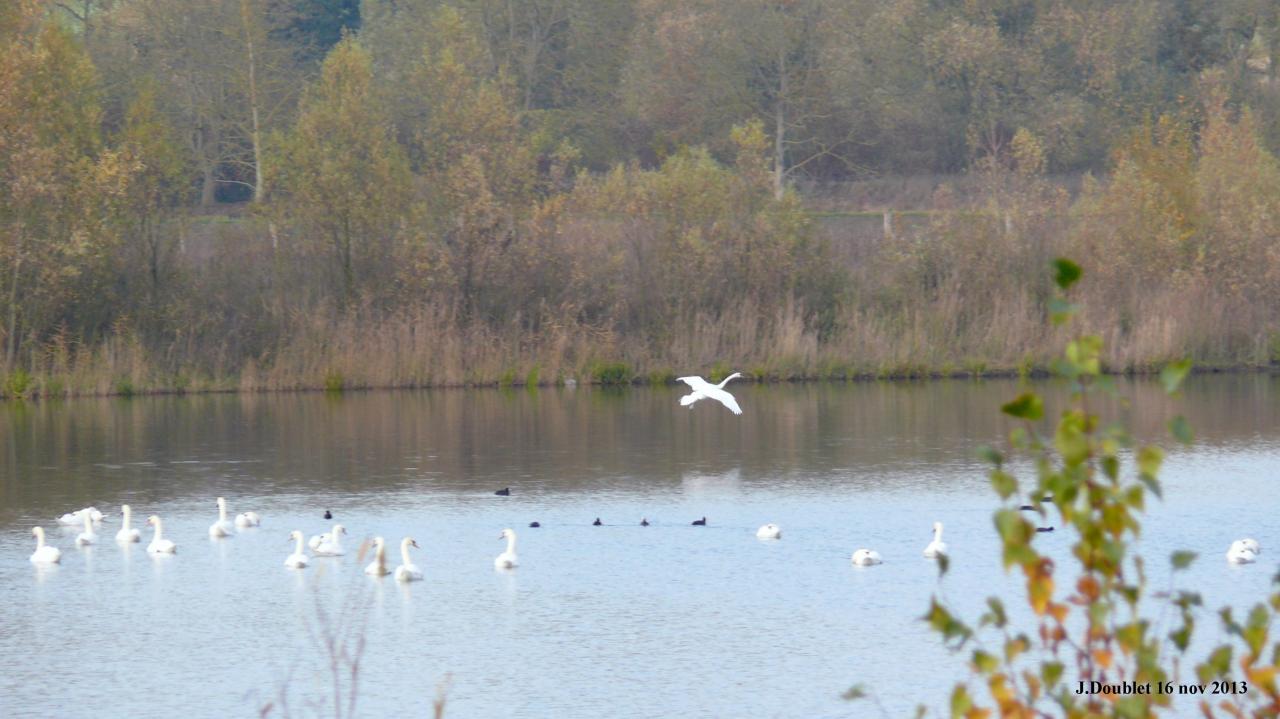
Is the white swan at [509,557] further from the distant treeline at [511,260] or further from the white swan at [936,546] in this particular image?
the distant treeline at [511,260]

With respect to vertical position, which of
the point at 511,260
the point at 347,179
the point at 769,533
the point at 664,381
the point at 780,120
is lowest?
the point at 769,533

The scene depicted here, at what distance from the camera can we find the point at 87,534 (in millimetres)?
14492

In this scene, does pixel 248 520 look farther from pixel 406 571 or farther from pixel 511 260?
pixel 511 260

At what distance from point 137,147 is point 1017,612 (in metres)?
21.1

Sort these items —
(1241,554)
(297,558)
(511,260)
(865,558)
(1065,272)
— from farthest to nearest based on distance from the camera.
Answer: (511,260) → (297,558) → (865,558) → (1241,554) → (1065,272)

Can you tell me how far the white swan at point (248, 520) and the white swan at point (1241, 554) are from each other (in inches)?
317

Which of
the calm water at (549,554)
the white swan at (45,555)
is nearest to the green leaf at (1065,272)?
the calm water at (549,554)

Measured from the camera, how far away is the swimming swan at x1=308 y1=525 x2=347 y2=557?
44.9 ft

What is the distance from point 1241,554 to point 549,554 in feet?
17.1

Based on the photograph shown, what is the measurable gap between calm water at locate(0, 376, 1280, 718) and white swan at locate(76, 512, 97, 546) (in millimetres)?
130

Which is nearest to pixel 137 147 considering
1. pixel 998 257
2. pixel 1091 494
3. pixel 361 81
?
pixel 361 81

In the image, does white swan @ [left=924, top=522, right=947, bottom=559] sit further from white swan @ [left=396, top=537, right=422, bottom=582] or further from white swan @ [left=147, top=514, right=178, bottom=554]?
white swan @ [left=147, top=514, right=178, bottom=554]

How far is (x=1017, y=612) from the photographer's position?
11.2 m

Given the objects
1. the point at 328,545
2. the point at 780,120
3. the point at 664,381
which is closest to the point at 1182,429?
the point at 328,545
